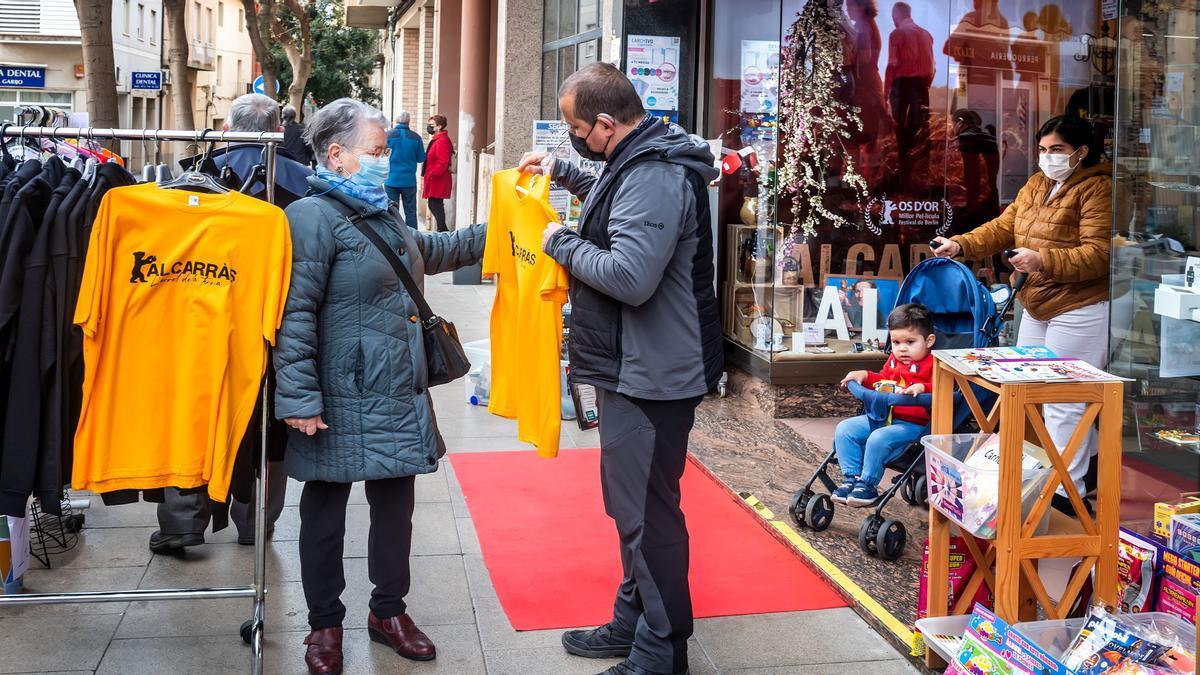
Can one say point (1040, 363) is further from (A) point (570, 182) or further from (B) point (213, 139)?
(B) point (213, 139)

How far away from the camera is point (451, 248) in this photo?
445 centimetres

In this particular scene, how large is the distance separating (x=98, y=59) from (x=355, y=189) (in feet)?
25.4

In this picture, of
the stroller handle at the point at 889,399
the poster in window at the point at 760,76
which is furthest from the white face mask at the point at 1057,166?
the poster in window at the point at 760,76

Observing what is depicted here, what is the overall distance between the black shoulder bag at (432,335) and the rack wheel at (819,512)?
192 cm

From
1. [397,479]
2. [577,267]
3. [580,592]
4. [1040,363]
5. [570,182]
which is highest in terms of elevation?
[570,182]

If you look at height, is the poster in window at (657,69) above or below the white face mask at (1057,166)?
above

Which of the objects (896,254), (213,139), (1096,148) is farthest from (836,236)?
(213,139)

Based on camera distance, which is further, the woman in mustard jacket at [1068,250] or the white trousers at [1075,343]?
the white trousers at [1075,343]

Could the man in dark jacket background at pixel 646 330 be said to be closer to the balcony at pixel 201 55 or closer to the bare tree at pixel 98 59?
the bare tree at pixel 98 59

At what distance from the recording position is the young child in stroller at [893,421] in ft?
16.8

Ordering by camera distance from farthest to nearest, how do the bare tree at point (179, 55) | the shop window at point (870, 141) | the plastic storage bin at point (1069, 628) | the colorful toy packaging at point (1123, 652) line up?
1. the bare tree at point (179, 55)
2. the shop window at point (870, 141)
3. the plastic storage bin at point (1069, 628)
4. the colorful toy packaging at point (1123, 652)

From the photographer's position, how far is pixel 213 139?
387 centimetres

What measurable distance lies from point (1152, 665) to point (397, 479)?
2.34 meters

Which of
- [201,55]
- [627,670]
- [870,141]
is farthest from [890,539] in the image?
[201,55]
